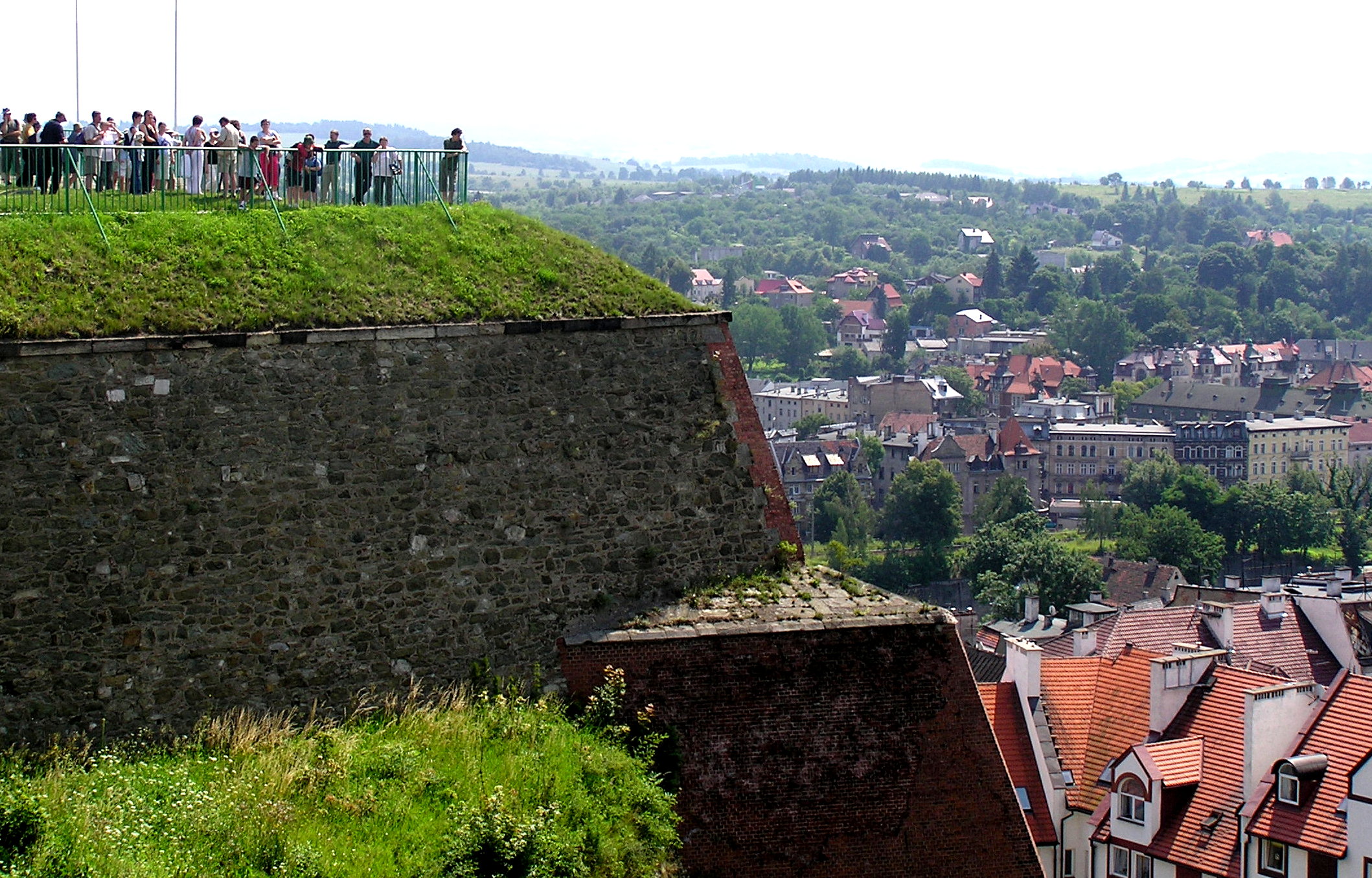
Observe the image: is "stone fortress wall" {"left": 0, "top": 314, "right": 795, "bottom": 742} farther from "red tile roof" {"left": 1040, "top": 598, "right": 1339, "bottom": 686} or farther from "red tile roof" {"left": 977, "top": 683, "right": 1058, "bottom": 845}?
"red tile roof" {"left": 1040, "top": 598, "right": 1339, "bottom": 686}

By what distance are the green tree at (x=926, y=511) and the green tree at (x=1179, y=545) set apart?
13.9m

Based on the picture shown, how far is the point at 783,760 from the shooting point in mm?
14539

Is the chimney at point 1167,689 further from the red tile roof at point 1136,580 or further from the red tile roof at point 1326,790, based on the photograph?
the red tile roof at point 1136,580

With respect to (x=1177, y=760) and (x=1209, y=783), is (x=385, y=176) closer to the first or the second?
(x=1177, y=760)

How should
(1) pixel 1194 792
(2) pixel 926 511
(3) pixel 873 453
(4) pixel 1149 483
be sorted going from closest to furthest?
(1) pixel 1194 792 < (2) pixel 926 511 < (4) pixel 1149 483 < (3) pixel 873 453

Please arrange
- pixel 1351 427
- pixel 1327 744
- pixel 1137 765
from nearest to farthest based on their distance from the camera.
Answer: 1. pixel 1327 744
2. pixel 1137 765
3. pixel 1351 427

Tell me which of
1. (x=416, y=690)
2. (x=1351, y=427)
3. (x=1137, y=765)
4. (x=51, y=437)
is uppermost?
(x=51, y=437)

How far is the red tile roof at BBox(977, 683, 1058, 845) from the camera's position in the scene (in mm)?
28141

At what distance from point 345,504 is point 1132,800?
1812cm

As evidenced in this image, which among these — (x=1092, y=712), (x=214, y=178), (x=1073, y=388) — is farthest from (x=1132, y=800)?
(x=1073, y=388)

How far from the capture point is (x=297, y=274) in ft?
50.5

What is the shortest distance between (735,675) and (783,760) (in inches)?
32.2

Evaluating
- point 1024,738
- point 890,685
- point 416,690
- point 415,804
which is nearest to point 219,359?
point 416,690

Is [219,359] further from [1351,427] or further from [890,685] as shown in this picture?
[1351,427]
